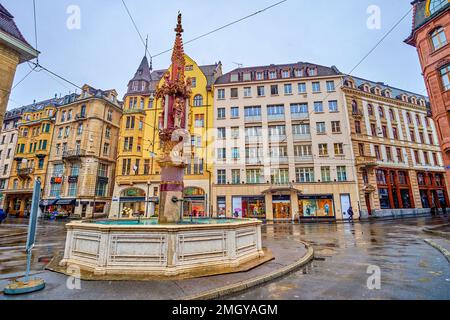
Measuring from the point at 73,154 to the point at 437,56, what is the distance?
4625cm

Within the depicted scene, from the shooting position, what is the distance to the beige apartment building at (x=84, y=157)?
34.8 metres

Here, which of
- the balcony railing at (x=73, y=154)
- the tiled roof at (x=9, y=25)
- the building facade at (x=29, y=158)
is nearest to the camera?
the tiled roof at (x=9, y=25)

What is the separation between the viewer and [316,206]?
97.5 feet

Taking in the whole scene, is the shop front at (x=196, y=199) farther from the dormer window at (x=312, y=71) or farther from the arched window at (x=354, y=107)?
the arched window at (x=354, y=107)

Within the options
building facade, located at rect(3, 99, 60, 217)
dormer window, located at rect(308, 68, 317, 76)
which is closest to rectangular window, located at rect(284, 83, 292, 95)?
dormer window, located at rect(308, 68, 317, 76)

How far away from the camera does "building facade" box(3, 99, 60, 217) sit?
4056 cm

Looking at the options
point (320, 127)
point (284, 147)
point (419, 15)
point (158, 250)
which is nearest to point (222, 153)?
point (284, 147)

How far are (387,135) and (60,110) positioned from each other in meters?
55.2

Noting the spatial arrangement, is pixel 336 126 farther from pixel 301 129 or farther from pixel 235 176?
pixel 235 176

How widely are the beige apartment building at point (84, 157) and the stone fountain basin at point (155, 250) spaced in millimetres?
A: 33795

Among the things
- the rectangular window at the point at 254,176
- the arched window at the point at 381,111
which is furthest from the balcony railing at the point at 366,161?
the rectangular window at the point at 254,176

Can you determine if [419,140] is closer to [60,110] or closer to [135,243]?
[135,243]

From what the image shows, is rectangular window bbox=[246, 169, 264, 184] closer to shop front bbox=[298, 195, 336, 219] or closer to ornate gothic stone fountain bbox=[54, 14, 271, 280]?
shop front bbox=[298, 195, 336, 219]

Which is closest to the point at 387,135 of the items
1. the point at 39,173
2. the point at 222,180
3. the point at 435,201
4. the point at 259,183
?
the point at 435,201
